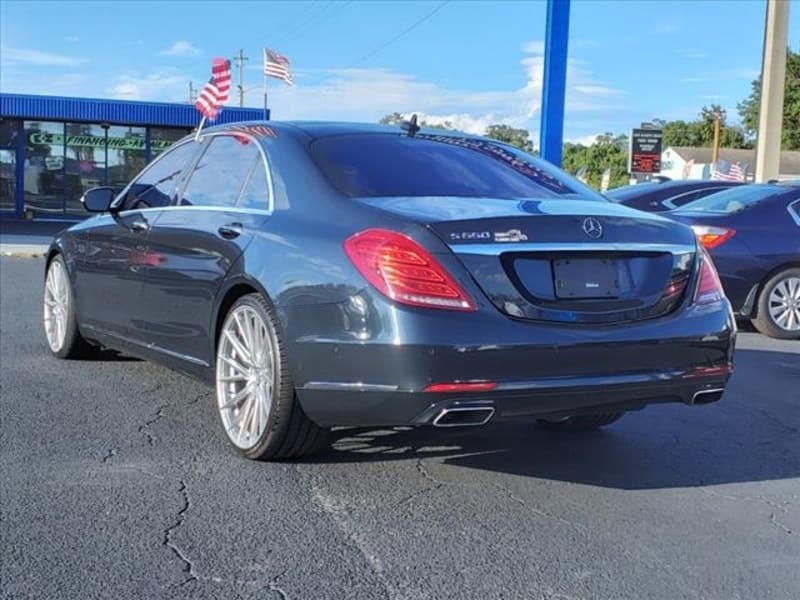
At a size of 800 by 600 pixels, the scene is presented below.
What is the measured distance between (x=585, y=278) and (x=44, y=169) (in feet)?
85.2

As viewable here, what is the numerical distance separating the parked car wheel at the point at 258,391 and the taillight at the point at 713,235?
5307 millimetres

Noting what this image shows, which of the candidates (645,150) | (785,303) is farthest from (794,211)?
(645,150)

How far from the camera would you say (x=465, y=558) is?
319 cm

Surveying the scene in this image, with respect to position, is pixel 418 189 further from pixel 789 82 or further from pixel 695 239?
pixel 789 82

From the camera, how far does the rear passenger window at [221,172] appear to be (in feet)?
15.0

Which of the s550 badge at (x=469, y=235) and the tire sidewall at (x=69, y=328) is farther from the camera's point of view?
the tire sidewall at (x=69, y=328)

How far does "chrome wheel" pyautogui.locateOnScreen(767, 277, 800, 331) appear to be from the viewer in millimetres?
8305

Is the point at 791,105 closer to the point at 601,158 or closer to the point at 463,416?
the point at 601,158

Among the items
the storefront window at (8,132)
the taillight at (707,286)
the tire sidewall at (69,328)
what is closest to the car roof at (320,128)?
the taillight at (707,286)

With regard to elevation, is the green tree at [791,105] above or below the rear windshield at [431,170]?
above

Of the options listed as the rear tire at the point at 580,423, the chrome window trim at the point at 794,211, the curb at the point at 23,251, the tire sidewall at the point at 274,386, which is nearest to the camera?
the tire sidewall at the point at 274,386

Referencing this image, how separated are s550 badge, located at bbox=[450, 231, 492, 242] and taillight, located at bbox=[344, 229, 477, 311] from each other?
13 centimetres

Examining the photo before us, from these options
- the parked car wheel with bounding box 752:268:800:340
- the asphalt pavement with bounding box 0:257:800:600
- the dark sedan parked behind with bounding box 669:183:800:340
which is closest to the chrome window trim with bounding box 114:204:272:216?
the asphalt pavement with bounding box 0:257:800:600

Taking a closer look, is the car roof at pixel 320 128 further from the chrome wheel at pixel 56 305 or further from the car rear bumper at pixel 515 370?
the chrome wheel at pixel 56 305
